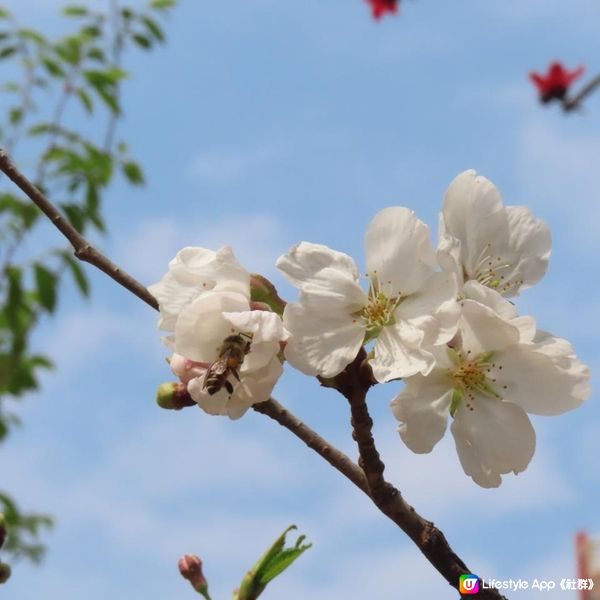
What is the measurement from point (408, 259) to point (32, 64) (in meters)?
3.66

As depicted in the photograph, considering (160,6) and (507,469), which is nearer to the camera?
(507,469)

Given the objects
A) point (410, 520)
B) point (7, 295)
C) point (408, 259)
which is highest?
point (7, 295)

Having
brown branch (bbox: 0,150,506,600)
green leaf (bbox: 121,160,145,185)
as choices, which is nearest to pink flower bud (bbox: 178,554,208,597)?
brown branch (bbox: 0,150,506,600)

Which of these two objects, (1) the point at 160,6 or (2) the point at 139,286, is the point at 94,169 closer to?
(1) the point at 160,6

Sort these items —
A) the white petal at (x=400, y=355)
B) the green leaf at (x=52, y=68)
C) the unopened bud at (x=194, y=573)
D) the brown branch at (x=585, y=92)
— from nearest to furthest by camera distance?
1. the white petal at (x=400, y=355)
2. the unopened bud at (x=194, y=573)
3. the brown branch at (x=585, y=92)
4. the green leaf at (x=52, y=68)

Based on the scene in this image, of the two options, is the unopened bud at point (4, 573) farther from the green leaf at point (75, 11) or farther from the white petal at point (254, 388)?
the green leaf at point (75, 11)

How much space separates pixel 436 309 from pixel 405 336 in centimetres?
4

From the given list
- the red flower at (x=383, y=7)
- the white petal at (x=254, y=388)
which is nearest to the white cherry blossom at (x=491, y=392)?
the white petal at (x=254, y=388)

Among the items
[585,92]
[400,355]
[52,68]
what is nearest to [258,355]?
[400,355]

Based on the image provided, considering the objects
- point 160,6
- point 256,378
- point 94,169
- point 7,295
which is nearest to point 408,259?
point 256,378

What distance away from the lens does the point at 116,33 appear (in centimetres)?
464

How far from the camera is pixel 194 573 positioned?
120 cm

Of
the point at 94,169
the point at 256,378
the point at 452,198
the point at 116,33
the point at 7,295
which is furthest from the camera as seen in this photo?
the point at 116,33

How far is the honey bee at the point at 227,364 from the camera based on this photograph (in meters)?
0.92
